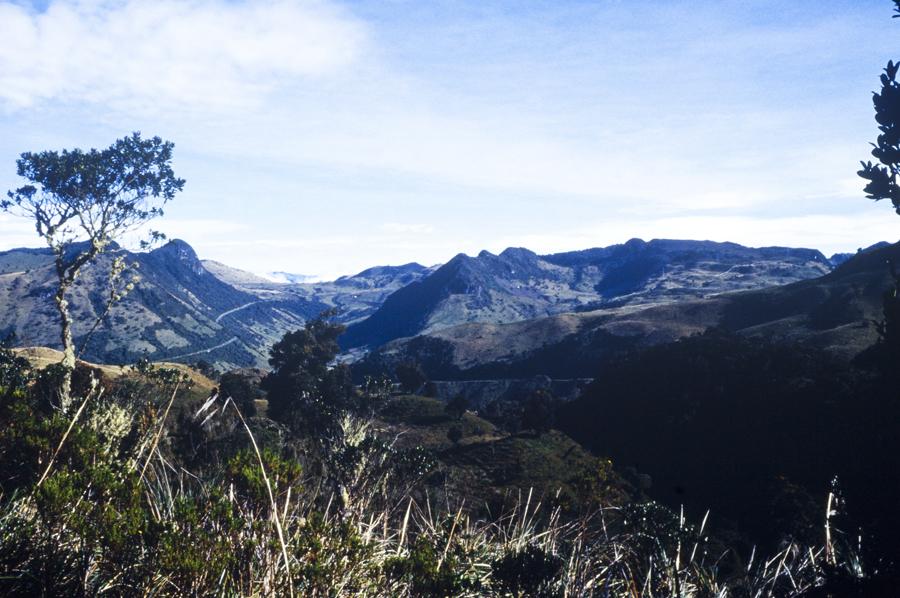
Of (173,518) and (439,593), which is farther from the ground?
(173,518)

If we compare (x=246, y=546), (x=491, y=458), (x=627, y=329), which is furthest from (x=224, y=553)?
(x=627, y=329)

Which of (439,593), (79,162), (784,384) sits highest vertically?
(79,162)

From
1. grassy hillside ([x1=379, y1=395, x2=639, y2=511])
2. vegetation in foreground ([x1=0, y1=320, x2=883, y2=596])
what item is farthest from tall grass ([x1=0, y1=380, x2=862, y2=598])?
grassy hillside ([x1=379, y1=395, x2=639, y2=511])

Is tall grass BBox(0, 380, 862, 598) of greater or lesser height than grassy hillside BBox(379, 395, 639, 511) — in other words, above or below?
above

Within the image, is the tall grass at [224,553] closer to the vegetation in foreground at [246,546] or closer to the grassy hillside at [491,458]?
the vegetation in foreground at [246,546]

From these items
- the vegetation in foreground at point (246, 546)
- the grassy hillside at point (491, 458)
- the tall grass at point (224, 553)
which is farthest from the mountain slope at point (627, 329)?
the tall grass at point (224, 553)

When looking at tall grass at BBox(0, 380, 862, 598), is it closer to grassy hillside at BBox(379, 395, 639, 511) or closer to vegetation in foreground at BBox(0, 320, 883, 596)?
vegetation in foreground at BBox(0, 320, 883, 596)

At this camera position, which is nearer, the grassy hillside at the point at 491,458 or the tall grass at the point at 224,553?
the tall grass at the point at 224,553

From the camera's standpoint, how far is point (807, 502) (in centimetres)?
3266

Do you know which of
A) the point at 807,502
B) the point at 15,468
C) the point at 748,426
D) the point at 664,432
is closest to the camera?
the point at 15,468

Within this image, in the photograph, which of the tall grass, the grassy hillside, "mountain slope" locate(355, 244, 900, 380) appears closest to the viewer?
the tall grass

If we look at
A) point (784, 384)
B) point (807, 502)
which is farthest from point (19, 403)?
point (784, 384)

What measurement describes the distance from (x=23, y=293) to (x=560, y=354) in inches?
7511

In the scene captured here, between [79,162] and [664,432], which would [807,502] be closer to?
[664,432]
